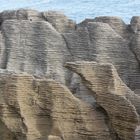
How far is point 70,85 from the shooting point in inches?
304

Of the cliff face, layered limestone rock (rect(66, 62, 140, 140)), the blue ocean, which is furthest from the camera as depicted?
the blue ocean

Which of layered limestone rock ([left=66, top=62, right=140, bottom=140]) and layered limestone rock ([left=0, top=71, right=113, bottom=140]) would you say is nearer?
layered limestone rock ([left=66, top=62, right=140, bottom=140])

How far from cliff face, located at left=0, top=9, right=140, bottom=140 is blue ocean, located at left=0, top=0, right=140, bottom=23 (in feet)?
22.4

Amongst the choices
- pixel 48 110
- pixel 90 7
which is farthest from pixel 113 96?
pixel 90 7

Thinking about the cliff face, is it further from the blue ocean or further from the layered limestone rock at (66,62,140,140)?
the blue ocean

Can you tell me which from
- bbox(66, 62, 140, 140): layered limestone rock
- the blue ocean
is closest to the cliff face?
bbox(66, 62, 140, 140): layered limestone rock

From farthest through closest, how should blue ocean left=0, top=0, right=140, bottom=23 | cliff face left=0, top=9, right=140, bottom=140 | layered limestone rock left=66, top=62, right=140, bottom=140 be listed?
1. blue ocean left=0, top=0, right=140, bottom=23
2. cliff face left=0, top=9, right=140, bottom=140
3. layered limestone rock left=66, top=62, right=140, bottom=140

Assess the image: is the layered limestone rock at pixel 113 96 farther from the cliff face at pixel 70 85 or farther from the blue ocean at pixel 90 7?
the blue ocean at pixel 90 7

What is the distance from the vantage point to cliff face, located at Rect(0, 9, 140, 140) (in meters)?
6.74

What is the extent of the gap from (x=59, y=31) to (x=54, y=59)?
0.61 metres

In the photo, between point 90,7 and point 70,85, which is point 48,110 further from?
point 90,7

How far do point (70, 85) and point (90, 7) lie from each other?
33.1 feet

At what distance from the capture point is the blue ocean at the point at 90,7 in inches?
625

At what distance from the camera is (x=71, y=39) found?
8.18 m
